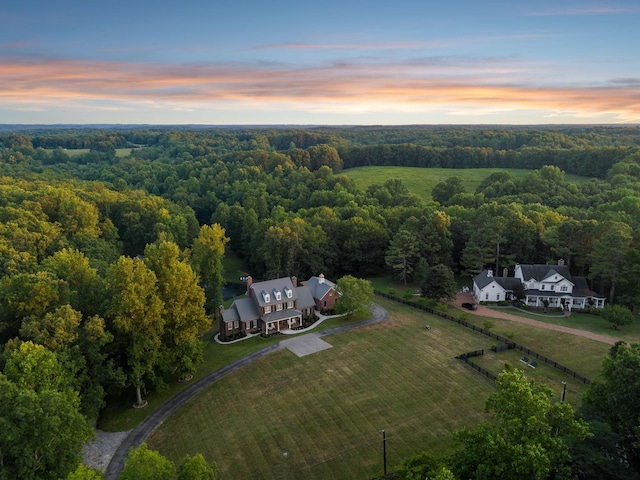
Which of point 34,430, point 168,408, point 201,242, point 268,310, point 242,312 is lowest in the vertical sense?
point 168,408

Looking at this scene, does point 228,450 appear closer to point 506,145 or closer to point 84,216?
point 84,216

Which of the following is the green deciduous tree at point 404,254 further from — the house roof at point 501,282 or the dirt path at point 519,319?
the house roof at point 501,282

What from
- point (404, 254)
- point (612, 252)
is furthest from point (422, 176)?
point (612, 252)

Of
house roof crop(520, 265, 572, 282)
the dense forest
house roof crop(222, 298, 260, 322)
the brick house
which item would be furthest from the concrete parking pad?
house roof crop(520, 265, 572, 282)

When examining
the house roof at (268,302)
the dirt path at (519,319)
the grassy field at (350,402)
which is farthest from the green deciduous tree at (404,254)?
the grassy field at (350,402)

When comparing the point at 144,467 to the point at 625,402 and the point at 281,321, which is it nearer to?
the point at 625,402

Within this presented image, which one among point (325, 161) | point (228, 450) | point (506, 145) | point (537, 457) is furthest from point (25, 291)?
point (506, 145)
